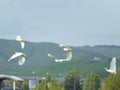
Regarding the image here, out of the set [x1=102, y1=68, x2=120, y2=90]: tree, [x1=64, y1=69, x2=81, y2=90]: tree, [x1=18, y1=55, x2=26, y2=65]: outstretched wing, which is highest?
[x1=18, y1=55, x2=26, y2=65]: outstretched wing

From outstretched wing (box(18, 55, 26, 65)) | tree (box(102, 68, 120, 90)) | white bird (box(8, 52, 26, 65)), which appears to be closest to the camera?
white bird (box(8, 52, 26, 65))

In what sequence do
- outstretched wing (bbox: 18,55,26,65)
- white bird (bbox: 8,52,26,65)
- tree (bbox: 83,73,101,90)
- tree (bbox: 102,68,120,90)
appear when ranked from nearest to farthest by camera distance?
1. white bird (bbox: 8,52,26,65)
2. outstretched wing (bbox: 18,55,26,65)
3. tree (bbox: 102,68,120,90)
4. tree (bbox: 83,73,101,90)

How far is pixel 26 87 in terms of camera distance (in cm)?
18150

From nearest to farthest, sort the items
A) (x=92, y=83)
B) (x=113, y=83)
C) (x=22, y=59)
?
(x=22, y=59), (x=113, y=83), (x=92, y=83)

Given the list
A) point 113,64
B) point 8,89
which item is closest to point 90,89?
point 8,89

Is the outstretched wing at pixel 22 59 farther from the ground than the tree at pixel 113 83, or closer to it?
farther from the ground

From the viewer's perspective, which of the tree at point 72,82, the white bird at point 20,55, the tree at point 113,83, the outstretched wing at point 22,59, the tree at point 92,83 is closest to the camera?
the white bird at point 20,55

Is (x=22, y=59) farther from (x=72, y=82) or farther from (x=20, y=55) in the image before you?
(x=72, y=82)

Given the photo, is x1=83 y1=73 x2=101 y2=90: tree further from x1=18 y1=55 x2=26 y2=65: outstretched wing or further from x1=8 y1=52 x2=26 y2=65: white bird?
x1=8 y1=52 x2=26 y2=65: white bird

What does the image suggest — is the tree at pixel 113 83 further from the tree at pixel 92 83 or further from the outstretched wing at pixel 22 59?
the tree at pixel 92 83

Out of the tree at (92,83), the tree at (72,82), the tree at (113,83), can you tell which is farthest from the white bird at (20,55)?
the tree at (72,82)

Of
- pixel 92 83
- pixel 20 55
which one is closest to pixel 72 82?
pixel 92 83

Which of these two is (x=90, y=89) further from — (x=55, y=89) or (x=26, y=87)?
(x=55, y=89)

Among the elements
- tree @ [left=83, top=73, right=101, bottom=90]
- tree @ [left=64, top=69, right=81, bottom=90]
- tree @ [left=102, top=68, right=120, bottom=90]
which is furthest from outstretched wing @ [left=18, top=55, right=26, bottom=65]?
tree @ [left=64, top=69, right=81, bottom=90]
